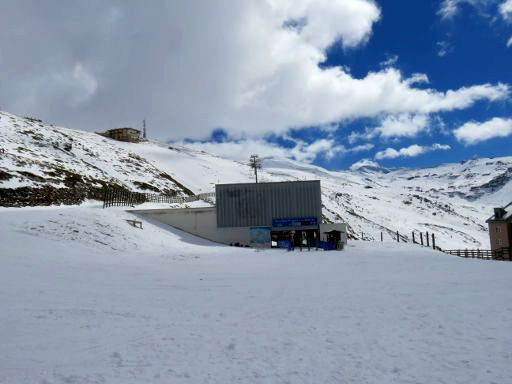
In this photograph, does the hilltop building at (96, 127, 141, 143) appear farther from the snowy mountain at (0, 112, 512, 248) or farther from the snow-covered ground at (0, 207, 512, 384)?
the snow-covered ground at (0, 207, 512, 384)

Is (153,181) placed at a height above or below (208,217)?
above

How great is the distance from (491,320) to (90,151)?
83.7 meters

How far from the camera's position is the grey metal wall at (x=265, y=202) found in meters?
40.8

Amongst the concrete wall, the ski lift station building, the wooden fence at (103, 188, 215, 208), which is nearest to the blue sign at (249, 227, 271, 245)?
the ski lift station building

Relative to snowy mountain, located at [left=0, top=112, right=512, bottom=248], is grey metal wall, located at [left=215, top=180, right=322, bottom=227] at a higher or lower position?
lower

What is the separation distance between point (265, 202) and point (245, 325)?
104 feet

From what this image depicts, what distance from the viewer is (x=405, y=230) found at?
105562 mm

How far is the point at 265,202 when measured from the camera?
41.2 meters

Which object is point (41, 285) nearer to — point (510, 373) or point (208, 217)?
point (510, 373)

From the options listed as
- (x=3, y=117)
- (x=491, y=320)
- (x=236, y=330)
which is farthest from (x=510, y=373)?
(x=3, y=117)

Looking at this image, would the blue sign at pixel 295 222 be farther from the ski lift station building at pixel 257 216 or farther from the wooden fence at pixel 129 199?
the wooden fence at pixel 129 199

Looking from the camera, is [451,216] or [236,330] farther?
[451,216]

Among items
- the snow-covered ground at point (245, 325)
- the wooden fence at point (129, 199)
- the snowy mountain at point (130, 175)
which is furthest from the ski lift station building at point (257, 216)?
the snow-covered ground at point (245, 325)

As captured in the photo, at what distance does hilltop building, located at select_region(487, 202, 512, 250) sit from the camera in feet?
169
